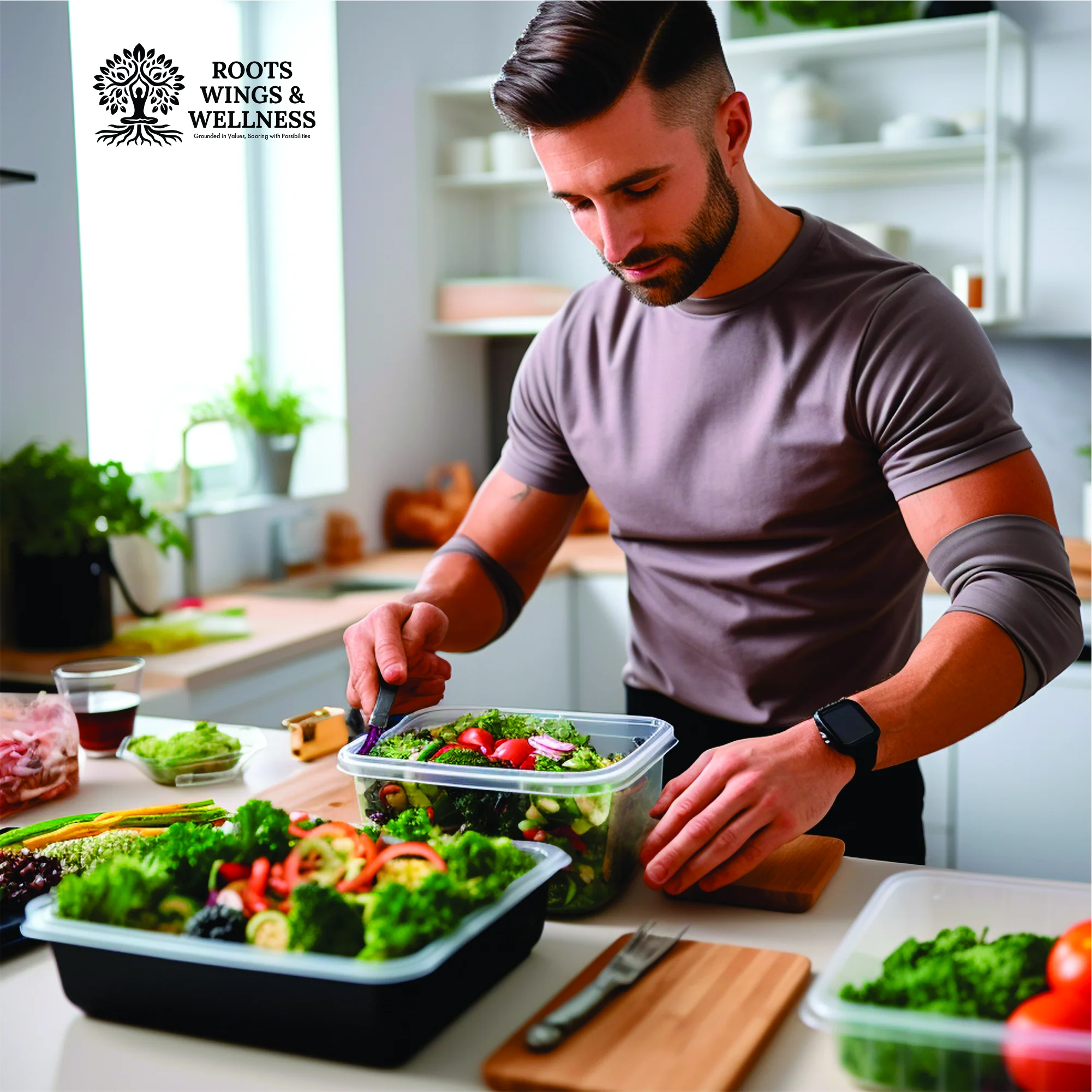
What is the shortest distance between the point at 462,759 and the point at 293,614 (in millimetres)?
1763

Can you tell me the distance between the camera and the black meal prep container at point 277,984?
83cm

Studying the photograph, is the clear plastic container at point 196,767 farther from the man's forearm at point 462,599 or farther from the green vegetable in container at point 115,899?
the green vegetable in container at point 115,899

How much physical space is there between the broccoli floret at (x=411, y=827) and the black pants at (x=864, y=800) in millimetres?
669

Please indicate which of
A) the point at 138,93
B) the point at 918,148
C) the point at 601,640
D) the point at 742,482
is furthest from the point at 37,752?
the point at 918,148

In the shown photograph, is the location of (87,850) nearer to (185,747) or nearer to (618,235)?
(185,747)

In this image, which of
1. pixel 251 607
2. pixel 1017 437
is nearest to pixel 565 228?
pixel 251 607

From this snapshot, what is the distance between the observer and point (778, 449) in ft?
5.14

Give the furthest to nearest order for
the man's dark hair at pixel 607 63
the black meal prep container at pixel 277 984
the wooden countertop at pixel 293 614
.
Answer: the wooden countertop at pixel 293 614
the man's dark hair at pixel 607 63
the black meal prep container at pixel 277 984

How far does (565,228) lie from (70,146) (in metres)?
1.86

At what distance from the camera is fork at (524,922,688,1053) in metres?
0.85

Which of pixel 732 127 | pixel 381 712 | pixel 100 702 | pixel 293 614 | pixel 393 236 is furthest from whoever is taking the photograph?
pixel 393 236

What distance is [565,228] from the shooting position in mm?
4008

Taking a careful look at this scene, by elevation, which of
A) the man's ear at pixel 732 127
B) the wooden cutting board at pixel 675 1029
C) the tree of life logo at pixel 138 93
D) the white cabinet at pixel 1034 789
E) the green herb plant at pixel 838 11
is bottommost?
the white cabinet at pixel 1034 789

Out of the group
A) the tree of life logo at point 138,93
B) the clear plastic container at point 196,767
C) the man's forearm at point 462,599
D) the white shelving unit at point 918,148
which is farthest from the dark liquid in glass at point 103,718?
the white shelving unit at point 918,148
